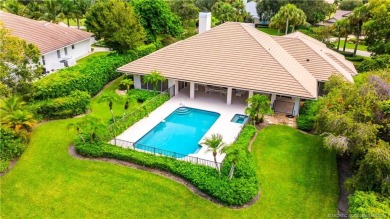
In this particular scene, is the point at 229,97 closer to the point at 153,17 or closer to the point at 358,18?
the point at 153,17

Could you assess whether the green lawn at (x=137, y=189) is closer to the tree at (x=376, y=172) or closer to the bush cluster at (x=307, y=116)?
the tree at (x=376, y=172)

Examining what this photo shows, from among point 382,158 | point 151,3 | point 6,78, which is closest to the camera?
point 382,158

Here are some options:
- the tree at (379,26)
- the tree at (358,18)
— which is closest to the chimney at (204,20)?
the tree at (379,26)

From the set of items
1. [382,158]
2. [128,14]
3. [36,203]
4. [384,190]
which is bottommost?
[36,203]

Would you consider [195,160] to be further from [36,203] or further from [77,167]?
[36,203]

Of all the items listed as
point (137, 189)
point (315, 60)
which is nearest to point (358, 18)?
point (315, 60)

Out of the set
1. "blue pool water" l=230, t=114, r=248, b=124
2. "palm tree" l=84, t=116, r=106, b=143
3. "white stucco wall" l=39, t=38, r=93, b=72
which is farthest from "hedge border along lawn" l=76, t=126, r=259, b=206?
"white stucco wall" l=39, t=38, r=93, b=72

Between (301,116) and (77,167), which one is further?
(301,116)

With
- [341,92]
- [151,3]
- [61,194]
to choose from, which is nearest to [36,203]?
[61,194]
